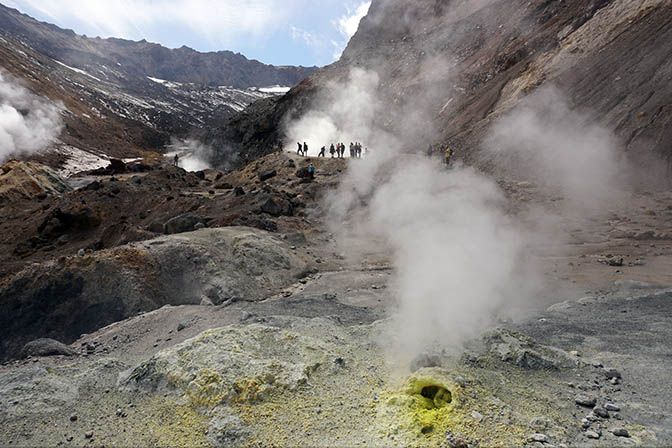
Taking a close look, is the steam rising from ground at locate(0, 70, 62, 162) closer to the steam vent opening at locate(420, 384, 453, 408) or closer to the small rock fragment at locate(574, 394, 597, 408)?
the steam vent opening at locate(420, 384, 453, 408)

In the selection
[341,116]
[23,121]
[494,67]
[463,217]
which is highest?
[494,67]

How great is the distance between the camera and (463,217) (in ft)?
28.5

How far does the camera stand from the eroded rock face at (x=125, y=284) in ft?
22.0

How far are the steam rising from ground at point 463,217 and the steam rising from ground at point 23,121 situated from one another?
1238 inches

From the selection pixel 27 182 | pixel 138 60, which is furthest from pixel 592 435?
pixel 138 60

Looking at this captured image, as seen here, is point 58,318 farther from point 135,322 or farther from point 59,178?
point 59,178

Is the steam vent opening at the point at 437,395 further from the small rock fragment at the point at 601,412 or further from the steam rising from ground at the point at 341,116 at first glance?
the steam rising from ground at the point at 341,116

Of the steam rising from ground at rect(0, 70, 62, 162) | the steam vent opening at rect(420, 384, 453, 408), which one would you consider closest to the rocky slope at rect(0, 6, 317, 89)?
the steam rising from ground at rect(0, 70, 62, 162)

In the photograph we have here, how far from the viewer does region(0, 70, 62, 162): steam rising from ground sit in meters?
31.5

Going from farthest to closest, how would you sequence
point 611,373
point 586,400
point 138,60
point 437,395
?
point 138,60 → point 611,373 → point 437,395 → point 586,400

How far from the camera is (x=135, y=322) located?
5.87 metres

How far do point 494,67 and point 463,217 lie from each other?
15.6 m

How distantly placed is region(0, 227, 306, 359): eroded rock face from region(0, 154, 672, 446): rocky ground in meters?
0.04

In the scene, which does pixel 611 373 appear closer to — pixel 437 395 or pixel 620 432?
pixel 620 432
